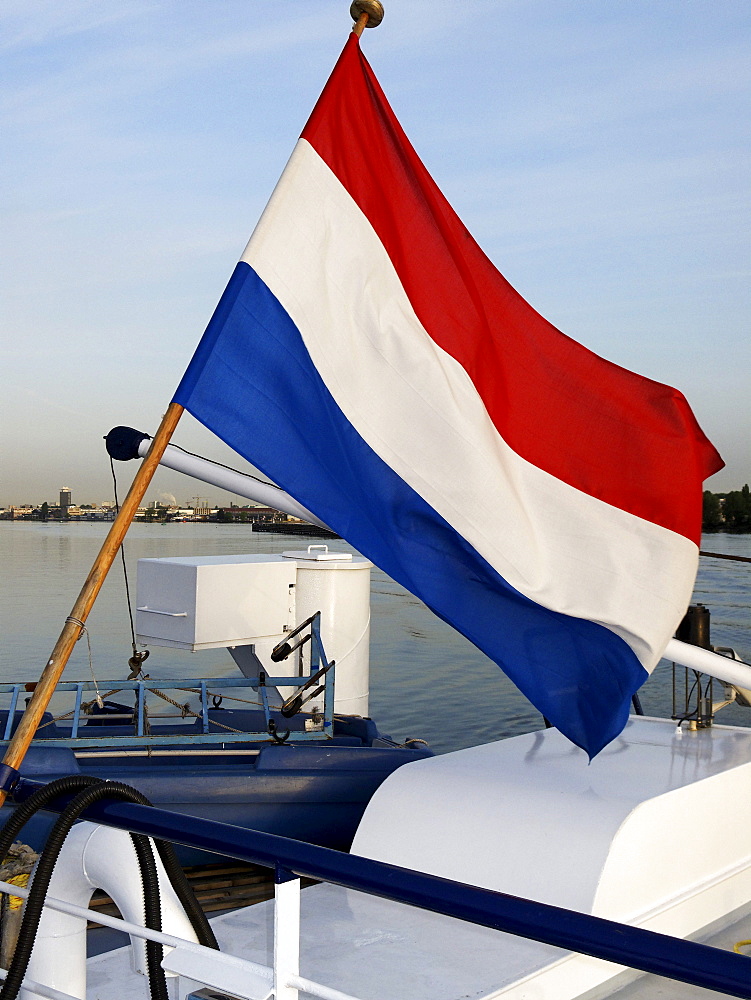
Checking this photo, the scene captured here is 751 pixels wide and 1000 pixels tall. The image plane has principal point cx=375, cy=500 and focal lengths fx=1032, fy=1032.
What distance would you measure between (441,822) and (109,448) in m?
2.86

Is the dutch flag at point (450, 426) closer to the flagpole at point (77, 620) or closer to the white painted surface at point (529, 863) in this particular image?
the flagpole at point (77, 620)

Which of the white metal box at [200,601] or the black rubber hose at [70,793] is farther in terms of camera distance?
the white metal box at [200,601]

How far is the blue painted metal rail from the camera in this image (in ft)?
4.74

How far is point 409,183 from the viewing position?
3863 mm

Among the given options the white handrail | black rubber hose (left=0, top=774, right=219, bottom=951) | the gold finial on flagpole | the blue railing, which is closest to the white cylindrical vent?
the blue railing

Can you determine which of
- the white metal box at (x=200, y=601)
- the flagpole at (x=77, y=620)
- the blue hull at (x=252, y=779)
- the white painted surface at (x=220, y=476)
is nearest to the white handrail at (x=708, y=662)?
the white painted surface at (x=220, y=476)

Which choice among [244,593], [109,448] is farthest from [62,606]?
[109,448]

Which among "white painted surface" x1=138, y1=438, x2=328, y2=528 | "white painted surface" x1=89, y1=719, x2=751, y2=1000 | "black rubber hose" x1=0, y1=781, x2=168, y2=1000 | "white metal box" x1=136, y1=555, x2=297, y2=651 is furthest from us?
"white metal box" x1=136, y1=555, x2=297, y2=651

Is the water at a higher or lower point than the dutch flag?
lower

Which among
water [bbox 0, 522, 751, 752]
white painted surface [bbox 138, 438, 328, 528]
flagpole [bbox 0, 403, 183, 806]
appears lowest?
water [bbox 0, 522, 751, 752]

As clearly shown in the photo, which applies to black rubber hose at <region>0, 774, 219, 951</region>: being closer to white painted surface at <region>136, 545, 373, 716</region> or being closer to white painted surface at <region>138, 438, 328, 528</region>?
white painted surface at <region>138, 438, 328, 528</region>

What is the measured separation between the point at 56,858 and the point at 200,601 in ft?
24.6

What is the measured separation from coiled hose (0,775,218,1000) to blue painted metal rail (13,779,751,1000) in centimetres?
4

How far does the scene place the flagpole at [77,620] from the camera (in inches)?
94.7
